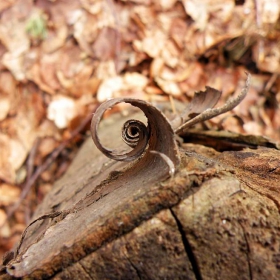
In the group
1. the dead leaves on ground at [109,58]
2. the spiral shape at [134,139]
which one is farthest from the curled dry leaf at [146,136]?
the dead leaves on ground at [109,58]

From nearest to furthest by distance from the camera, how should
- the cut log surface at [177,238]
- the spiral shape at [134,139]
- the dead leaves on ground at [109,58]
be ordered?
the cut log surface at [177,238] < the spiral shape at [134,139] < the dead leaves on ground at [109,58]

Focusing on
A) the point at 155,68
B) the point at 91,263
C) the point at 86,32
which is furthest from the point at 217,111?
the point at 86,32

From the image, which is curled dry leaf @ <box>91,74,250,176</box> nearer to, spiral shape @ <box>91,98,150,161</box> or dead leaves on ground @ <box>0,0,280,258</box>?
spiral shape @ <box>91,98,150,161</box>

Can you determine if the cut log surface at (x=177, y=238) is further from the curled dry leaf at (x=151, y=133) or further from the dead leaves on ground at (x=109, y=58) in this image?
the dead leaves on ground at (x=109, y=58)

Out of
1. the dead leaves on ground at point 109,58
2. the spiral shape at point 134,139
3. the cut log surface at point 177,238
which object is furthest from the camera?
the dead leaves on ground at point 109,58

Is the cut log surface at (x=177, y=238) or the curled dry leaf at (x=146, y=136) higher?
the curled dry leaf at (x=146, y=136)

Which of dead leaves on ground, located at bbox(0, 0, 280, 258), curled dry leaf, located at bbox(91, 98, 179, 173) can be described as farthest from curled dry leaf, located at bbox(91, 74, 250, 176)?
dead leaves on ground, located at bbox(0, 0, 280, 258)

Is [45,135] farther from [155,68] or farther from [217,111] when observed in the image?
[217,111]

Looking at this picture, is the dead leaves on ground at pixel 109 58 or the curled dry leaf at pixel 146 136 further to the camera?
Answer: the dead leaves on ground at pixel 109 58
